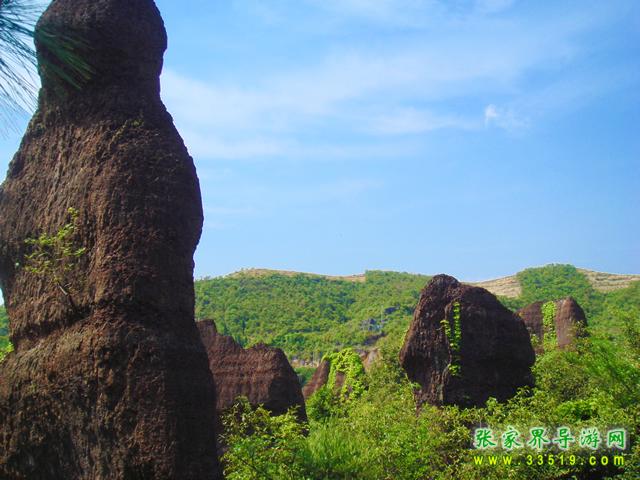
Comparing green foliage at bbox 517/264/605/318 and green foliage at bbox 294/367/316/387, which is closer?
green foliage at bbox 294/367/316/387

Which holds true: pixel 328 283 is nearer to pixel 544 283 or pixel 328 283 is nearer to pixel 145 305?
pixel 544 283

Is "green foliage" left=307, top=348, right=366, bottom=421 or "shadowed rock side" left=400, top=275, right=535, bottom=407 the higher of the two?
"shadowed rock side" left=400, top=275, right=535, bottom=407

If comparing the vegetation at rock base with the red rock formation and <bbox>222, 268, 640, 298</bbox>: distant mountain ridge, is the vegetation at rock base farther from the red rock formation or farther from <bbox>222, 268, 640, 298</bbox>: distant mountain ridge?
<bbox>222, 268, 640, 298</bbox>: distant mountain ridge

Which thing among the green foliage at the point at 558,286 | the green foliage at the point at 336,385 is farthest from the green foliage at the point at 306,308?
the green foliage at the point at 336,385

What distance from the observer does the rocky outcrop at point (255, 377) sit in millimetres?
15578

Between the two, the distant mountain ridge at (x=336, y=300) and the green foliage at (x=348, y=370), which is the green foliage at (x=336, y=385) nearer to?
the green foliage at (x=348, y=370)

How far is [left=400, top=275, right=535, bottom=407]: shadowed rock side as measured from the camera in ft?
46.4

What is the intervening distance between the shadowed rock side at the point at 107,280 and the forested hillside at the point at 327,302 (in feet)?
156

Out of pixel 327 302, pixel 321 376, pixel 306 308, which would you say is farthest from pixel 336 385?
pixel 327 302

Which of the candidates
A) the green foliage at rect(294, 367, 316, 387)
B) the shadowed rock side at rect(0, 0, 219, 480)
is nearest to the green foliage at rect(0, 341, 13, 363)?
the shadowed rock side at rect(0, 0, 219, 480)

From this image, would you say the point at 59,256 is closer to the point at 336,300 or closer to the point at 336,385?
the point at 336,385

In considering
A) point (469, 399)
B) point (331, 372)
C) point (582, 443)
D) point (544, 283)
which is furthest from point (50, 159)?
point (544, 283)

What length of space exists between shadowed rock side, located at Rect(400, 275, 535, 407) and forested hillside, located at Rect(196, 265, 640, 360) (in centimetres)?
3823

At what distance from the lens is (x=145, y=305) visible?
629 cm
